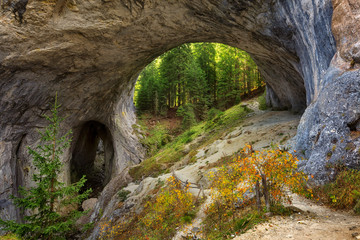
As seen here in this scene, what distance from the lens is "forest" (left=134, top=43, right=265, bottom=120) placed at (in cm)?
2669

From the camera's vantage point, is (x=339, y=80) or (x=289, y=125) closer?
(x=339, y=80)

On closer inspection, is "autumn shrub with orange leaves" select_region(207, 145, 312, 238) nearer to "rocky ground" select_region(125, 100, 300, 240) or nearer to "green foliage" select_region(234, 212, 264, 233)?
"green foliage" select_region(234, 212, 264, 233)

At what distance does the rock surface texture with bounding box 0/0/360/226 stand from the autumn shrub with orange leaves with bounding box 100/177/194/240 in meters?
4.56

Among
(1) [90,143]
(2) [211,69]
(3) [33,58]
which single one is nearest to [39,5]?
(3) [33,58]

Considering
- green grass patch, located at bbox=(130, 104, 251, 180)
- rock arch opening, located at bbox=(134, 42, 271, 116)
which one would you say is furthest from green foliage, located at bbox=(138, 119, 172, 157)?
rock arch opening, located at bbox=(134, 42, 271, 116)

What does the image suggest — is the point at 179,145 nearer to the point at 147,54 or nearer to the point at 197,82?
the point at 147,54

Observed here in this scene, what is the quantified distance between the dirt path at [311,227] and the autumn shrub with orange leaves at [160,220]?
3.17 metres

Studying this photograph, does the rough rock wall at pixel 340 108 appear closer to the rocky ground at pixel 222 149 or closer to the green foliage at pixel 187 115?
the rocky ground at pixel 222 149

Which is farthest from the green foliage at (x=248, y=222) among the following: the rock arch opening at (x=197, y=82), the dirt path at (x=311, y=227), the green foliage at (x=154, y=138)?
the rock arch opening at (x=197, y=82)

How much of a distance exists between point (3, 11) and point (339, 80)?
14.8 m

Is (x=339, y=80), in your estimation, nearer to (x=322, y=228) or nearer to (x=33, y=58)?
(x=322, y=228)

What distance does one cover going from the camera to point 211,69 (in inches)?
1246

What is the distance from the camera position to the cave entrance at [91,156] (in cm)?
2200

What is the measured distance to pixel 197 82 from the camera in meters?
25.9
